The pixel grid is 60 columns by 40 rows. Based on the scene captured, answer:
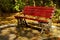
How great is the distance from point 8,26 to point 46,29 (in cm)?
205

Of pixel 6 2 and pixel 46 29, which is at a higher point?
pixel 6 2

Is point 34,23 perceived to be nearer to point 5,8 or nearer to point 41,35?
point 41,35

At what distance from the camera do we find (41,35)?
271 inches

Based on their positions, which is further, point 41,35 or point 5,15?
point 5,15

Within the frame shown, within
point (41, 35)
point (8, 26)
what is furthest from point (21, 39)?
point (8, 26)

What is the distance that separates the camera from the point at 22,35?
6.89m

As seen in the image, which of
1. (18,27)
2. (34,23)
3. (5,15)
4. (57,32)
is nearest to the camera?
(57,32)

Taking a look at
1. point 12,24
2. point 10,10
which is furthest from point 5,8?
point 12,24

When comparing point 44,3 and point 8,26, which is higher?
point 44,3

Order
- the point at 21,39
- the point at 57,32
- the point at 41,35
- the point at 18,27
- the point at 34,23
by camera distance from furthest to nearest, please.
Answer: the point at 34,23, the point at 18,27, the point at 57,32, the point at 41,35, the point at 21,39

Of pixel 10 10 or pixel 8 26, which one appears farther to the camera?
pixel 10 10

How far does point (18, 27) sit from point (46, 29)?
5.01 ft

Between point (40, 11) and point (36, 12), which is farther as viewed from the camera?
point (36, 12)

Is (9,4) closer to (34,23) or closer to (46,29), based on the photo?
(34,23)
